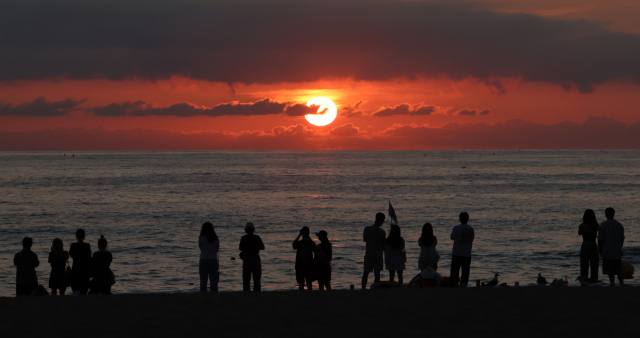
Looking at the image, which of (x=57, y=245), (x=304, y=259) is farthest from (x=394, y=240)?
(x=57, y=245)

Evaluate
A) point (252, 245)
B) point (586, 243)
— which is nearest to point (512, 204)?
point (586, 243)

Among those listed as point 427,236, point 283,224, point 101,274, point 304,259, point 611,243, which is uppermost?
point 427,236

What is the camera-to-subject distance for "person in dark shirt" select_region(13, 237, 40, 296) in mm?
12750

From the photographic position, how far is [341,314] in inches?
403

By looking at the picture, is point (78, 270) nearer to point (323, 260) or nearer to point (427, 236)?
point (323, 260)

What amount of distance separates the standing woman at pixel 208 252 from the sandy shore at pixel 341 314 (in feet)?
3.52

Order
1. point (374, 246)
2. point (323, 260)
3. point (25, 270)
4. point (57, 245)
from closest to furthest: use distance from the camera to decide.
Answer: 1. point (25, 270)
2. point (57, 245)
3. point (323, 260)
4. point (374, 246)

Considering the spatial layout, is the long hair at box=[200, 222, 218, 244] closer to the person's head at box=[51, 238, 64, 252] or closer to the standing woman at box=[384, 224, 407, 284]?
the person's head at box=[51, 238, 64, 252]

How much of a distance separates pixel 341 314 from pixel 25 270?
7.49 metres

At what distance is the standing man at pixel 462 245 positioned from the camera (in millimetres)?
13438

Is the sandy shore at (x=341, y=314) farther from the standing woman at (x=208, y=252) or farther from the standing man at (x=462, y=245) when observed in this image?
the standing man at (x=462, y=245)

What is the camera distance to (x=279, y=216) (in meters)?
50.8

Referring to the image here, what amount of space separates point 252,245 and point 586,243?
8.09 m

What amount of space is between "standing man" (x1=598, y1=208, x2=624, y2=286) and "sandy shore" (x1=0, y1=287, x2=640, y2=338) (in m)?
1.42
